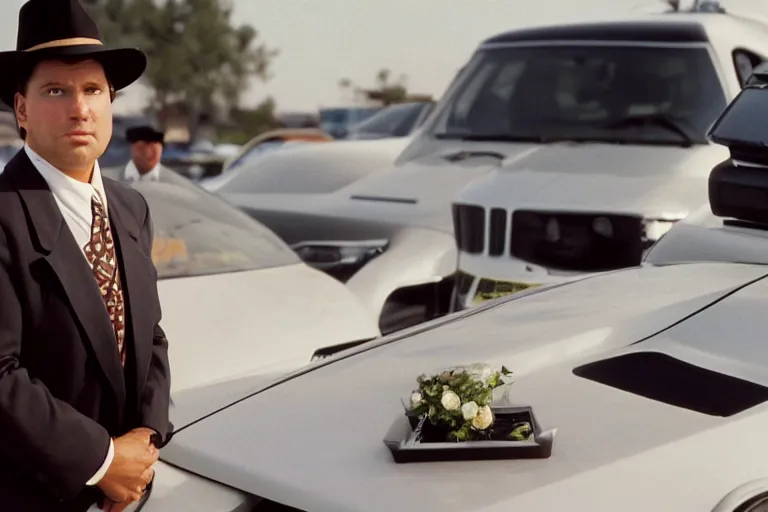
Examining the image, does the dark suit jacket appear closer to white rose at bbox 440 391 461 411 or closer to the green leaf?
white rose at bbox 440 391 461 411

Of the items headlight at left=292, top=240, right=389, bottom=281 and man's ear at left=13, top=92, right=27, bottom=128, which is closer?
man's ear at left=13, top=92, right=27, bottom=128

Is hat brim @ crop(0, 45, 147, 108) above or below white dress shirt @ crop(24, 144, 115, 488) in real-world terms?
above

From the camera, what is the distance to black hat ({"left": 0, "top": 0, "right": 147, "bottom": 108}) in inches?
81.3

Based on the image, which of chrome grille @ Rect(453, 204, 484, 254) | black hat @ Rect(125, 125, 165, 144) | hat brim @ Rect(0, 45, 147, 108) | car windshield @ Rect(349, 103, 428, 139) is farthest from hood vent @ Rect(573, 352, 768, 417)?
car windshield @ Rect(349, 103, 428, 139)

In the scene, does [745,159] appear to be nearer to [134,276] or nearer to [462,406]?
[462,406]

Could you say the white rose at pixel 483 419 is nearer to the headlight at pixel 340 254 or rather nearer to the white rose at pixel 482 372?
the white rose at pixel 482 372

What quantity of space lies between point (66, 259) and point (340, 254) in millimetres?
3837

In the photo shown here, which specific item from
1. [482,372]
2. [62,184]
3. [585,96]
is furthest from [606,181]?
[62,184]

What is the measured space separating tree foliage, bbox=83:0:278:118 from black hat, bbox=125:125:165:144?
51.2 meters

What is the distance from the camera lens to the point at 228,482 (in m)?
2.08

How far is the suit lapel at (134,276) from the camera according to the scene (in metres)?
2.18

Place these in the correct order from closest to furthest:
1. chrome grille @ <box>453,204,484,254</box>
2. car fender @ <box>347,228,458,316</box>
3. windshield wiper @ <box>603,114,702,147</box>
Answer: car fender @ <box>347,228,458,316</box>
chrome grille @ <box>453,204,484,254</box>
windshield wiper @ <box>603,114,702,147</box>

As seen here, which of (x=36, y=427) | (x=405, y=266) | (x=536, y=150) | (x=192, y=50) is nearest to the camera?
(x=36, y=427)

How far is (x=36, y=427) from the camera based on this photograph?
193cm
